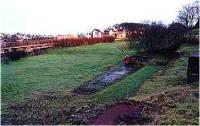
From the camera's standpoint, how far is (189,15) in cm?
6662

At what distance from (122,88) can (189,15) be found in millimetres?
55390

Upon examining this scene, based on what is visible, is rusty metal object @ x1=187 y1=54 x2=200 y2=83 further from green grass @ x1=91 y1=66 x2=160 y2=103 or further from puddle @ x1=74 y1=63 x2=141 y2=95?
puddle @ x1=74 y1=63 x2=141 y2=95

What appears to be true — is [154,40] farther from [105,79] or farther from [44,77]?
[44,77]

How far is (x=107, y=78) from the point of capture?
17.6 m

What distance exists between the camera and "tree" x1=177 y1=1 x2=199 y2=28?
216ft

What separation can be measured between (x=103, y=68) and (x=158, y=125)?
477 inches

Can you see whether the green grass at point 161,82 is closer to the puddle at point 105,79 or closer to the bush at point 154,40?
the puddle at point 105,79

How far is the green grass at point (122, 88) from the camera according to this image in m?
12.8

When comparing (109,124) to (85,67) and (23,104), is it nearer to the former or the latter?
(23,104)

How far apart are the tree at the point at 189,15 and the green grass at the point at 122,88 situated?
1955 inches

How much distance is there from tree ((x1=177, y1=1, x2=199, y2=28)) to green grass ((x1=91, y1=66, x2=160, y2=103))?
49.7 meters

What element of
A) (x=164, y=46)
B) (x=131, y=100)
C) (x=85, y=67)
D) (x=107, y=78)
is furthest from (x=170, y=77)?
(x=164, y=46)

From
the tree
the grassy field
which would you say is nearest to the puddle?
the grassy field

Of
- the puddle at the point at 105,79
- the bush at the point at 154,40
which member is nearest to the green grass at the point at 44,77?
the puddle at the point at 105,79
